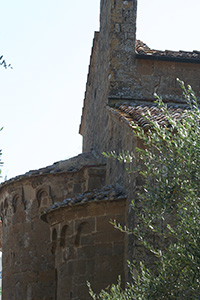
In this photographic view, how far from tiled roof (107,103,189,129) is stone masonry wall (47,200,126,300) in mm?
1656

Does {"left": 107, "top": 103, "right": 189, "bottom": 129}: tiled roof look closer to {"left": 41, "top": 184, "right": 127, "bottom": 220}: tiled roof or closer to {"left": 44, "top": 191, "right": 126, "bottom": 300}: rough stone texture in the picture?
{"left": 41, "top": 184, "right": 127, "bottom": 220}: tiled roof

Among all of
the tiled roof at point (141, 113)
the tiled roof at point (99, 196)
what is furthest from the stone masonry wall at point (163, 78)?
the tiled roof at point (99, 196)

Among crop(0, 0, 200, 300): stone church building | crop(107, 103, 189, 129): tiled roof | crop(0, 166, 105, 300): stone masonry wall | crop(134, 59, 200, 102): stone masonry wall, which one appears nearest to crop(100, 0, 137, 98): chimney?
crop(0, 0, 200, 300): stone church building

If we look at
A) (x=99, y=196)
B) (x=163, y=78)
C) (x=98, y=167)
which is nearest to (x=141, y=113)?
(x=99, y=196)

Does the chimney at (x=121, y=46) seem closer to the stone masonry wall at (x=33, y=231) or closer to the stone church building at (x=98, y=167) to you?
the stone church building at (x=98, y=167)

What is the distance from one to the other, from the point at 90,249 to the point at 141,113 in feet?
9.54

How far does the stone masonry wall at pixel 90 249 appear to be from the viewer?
36.1 ft

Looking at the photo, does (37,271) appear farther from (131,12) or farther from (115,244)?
(131,12)

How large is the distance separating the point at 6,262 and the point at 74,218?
4.29 metres

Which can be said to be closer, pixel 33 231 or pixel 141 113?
pixel 141 113

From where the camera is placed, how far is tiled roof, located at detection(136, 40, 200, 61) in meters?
14.9

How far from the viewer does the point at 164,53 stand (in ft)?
49.4

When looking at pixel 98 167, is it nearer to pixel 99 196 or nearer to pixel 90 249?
pixel 99 196

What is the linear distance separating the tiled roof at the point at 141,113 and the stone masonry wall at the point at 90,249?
1656 mm
